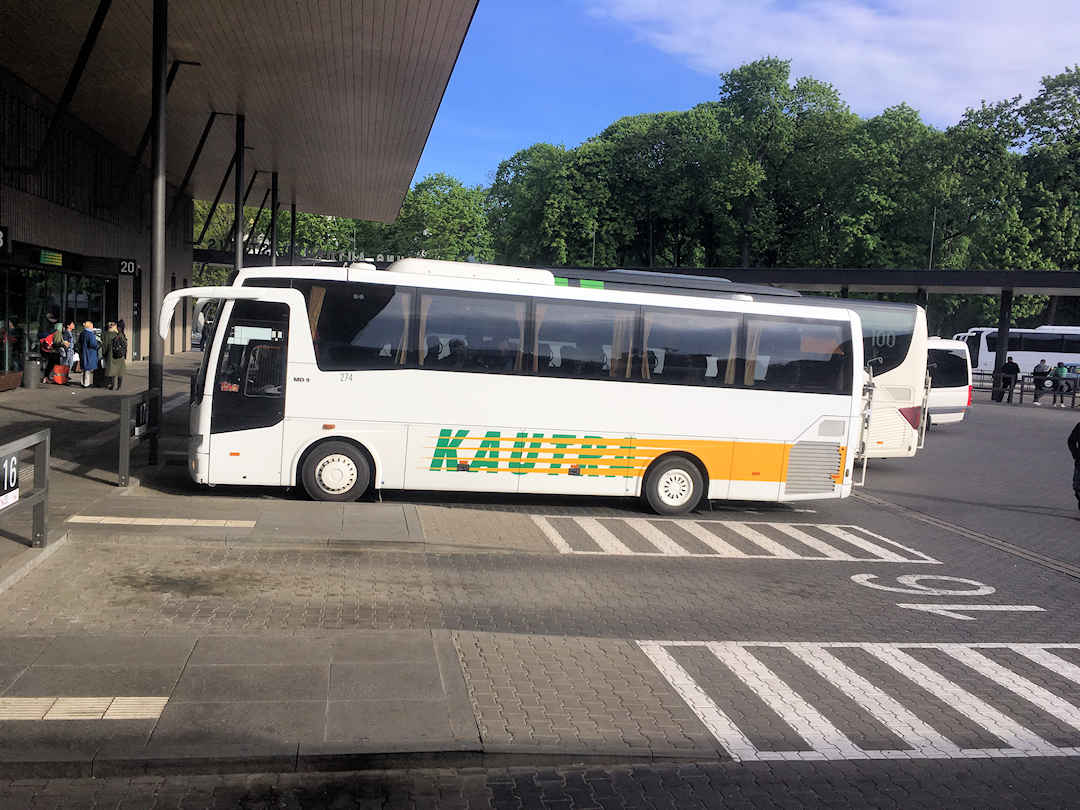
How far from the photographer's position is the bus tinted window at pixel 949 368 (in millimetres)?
26094

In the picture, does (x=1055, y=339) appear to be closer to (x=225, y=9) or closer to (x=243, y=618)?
(x=225, y=9)

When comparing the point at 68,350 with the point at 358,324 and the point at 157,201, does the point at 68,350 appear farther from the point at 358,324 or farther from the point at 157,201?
the point at 358,324

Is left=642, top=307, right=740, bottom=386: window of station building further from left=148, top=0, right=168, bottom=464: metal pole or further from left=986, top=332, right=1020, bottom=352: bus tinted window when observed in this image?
left=986, top=332, right=1020, bottom=352: bus tinted window

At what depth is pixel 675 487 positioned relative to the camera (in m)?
13.2

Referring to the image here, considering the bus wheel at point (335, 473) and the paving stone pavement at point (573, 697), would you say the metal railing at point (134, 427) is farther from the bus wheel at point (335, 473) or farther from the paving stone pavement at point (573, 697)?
the paving stone pavement at point (573, 697)

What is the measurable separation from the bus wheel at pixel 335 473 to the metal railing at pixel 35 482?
3.63 meters

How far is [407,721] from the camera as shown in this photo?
5395 mm

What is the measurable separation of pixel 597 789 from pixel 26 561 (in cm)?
578

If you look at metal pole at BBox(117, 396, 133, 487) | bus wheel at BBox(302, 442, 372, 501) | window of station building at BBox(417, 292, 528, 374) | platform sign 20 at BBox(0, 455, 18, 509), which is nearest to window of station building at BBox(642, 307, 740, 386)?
window of station building at BBox(417, 292, 528, 374)

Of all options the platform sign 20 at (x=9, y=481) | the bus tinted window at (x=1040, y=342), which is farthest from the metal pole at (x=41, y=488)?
the bus tinted window at (x=1040, y=342)

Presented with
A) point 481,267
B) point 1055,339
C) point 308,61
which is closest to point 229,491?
point 481,267

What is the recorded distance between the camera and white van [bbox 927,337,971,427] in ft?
85.7

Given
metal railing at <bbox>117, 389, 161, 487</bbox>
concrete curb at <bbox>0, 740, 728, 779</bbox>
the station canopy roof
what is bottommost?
concrete curb at <bbox>0, 740, 728, 779</bbox>

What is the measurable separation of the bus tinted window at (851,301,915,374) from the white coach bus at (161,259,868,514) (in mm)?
6323
